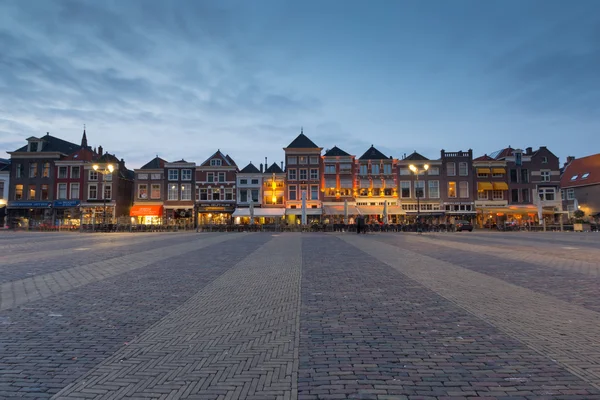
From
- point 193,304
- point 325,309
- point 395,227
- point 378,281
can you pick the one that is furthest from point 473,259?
point 395,227

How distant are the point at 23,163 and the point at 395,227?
53.8 m

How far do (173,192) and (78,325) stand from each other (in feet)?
169

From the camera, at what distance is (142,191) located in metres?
55.0

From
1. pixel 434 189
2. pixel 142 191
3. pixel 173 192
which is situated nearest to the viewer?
pixel 434 189

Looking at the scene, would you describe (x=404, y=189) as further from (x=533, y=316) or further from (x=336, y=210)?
(x=533, y=316)

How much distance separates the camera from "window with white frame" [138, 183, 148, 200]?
5488 cm

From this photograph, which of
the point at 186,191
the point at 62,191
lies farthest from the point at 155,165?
the point at 62,191

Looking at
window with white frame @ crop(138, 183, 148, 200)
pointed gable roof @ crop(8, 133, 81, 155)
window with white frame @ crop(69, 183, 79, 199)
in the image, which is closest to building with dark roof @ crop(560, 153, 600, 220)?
window with white frame @ crop(138, 183, 148, 200)

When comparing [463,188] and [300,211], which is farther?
[463,188]

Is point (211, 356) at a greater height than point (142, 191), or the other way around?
point (142, 191)

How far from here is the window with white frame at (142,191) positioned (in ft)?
180

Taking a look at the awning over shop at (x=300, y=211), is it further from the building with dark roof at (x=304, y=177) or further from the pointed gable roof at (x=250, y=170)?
the pointed gable roof at (x=250, y=170)

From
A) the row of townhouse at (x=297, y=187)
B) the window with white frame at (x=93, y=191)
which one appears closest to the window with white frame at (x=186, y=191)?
the row of townhouse at (x=297, y=187)

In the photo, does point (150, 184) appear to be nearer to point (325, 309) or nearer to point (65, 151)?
point (65, 151)
